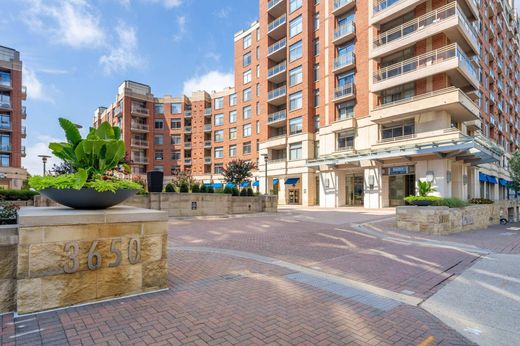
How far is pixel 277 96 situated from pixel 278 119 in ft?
10.4

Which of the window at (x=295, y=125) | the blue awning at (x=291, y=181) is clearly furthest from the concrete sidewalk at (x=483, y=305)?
the window at (x=295, y=125)

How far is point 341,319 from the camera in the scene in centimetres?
416

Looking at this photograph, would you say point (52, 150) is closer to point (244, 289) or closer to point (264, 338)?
point (244, 289)

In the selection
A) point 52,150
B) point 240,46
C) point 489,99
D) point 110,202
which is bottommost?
point 110,202

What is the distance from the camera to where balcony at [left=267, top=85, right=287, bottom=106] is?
134 feet

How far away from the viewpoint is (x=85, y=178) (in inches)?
186

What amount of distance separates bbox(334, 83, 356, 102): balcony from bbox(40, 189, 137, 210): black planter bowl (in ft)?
100

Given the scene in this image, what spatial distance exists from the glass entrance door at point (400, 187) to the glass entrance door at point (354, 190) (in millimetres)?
3435

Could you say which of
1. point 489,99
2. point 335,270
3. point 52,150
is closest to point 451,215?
point 335,270

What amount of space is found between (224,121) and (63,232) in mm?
52115

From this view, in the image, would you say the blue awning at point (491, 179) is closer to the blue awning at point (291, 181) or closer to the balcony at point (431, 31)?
the balcony at point (431, 31)

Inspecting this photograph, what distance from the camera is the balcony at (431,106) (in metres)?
24.2

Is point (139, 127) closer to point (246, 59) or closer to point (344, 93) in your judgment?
point (246, 59)

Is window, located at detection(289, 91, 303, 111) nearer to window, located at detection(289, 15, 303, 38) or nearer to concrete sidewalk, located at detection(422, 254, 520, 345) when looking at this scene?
window, located at detection(289, 15, 303, 38)
